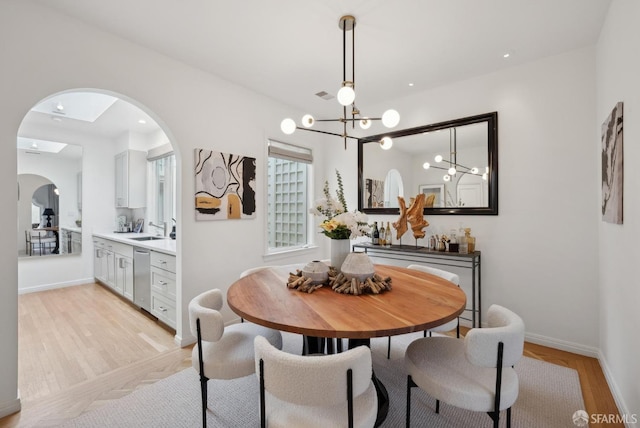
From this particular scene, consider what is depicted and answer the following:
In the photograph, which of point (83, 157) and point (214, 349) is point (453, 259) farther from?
point (83, 157)

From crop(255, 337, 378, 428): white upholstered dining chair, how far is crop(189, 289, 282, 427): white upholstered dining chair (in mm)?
412

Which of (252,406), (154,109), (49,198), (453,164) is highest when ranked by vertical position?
(154,109)

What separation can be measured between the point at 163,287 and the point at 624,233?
12.8 ft

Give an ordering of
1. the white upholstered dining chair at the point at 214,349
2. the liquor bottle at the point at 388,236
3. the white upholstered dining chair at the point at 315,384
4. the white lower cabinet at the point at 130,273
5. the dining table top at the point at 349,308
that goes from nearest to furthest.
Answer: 1. the white upholstered dining chair at the point at 315,384
2. the dining table top at the point at 349,308
3. the white upholstered dining chair at the point at 214,349
4. the white lower cabinet at the point at 130,273
5. the liquor bottle at the point at 388,236

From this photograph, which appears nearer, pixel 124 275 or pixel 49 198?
pixel 124 275

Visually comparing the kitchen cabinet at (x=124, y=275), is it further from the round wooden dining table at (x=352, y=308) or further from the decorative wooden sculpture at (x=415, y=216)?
the decorative wooden sculpture at (x=415, y=216)

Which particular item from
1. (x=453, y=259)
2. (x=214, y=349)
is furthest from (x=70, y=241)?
(x=453, y=259)

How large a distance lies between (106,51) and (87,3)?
1.17 feet

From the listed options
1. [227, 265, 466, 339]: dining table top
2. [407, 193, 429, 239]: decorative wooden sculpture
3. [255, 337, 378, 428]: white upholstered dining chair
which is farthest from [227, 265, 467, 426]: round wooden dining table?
[407, 193, 429, 239]: decorative wooden sculpture

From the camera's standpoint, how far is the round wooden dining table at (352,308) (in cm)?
123

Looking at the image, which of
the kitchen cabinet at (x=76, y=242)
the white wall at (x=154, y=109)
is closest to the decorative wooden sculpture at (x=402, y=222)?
the white wall at (x=154, y=109)

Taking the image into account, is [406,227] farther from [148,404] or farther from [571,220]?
[148,404]

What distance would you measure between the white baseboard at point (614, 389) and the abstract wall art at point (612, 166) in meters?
1.13

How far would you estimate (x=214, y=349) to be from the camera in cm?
166
